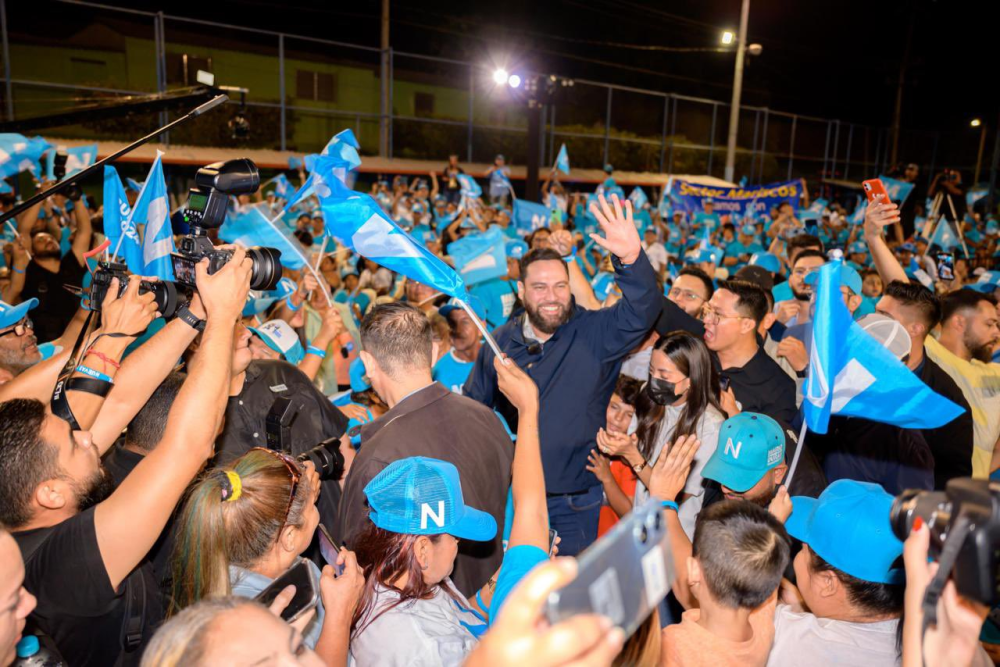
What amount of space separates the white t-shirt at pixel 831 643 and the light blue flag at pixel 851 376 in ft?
2.20

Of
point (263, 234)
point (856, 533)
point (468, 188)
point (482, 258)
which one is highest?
point (468, 188)

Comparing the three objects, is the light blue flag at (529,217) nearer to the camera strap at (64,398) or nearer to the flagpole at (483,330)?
the flagpole at (483,330)

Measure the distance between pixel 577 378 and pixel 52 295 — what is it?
560 centimetres

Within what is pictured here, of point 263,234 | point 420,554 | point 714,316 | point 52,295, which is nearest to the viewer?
point 420,554

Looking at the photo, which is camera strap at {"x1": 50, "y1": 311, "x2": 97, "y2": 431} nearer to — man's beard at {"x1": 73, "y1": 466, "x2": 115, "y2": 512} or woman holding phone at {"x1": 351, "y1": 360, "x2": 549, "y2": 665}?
man's beard at {"x1": 73, "y1": 466, "x2": 115, "y2": 512}

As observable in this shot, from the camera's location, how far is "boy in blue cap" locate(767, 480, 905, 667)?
212 cm

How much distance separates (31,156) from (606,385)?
4.76 metres

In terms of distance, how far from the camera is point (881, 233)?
503 centimetres

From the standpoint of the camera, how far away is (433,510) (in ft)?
6.58

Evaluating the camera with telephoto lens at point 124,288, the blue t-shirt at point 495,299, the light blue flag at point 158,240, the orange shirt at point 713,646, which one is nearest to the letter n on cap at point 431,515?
the orange shirt at point 713,646

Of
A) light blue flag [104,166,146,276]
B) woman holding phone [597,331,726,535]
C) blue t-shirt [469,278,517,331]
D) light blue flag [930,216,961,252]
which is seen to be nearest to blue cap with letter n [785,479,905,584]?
woman holding phone [597,331,726,535]

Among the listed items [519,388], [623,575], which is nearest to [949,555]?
[623,575]

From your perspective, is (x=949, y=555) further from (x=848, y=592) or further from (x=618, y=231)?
(x=618, y=231)

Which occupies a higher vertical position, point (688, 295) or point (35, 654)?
point (688, 295)
